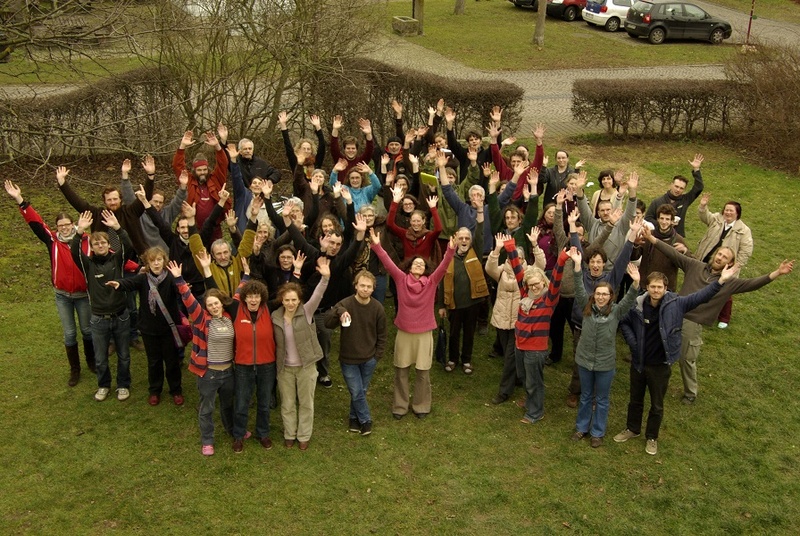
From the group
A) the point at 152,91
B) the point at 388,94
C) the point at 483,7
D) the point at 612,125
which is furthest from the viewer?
the point at 483,7

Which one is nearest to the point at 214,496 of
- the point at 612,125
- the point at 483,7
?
the point at 612,125

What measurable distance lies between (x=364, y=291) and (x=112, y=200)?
3080mm

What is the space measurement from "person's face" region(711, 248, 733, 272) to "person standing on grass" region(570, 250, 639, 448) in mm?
1013

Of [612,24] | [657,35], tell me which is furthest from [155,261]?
[612,24]

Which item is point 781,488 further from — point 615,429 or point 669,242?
point 669,242

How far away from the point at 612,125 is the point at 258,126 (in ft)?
22.8

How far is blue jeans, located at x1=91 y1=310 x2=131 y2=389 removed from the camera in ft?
24.2

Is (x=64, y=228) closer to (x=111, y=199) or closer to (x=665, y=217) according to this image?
(x=111, y=199)

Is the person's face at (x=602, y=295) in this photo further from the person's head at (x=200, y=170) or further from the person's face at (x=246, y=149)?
the person's head at (x=200, y=170)

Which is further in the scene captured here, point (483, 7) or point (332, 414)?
point (483, 7)

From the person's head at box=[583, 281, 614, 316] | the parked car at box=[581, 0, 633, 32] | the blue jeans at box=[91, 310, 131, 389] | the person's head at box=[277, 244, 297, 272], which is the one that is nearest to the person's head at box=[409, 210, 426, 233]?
the person's head at box=[277, 244, 297, 272]

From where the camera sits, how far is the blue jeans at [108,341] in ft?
24.2

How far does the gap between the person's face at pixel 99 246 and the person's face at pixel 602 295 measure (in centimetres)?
439

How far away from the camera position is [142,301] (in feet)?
23.5
